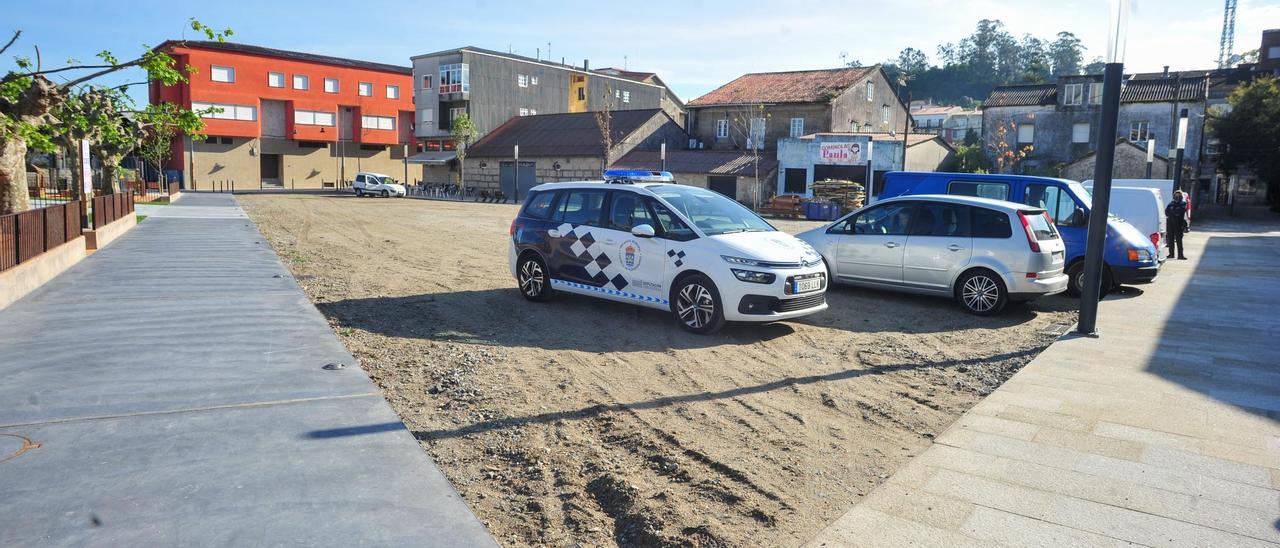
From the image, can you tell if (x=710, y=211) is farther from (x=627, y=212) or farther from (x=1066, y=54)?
(x=1066, y=54)

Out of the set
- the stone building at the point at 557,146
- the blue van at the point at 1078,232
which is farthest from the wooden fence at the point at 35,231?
the stone building at the point at 557,146

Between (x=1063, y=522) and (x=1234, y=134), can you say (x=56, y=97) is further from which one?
(x=1234, y=134)

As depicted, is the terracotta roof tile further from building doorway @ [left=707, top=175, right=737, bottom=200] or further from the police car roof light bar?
the police car roof light bar

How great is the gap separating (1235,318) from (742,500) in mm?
9458

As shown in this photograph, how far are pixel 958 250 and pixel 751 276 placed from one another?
3757 mm

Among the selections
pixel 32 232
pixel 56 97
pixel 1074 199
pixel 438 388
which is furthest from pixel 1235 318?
pixel 56 97

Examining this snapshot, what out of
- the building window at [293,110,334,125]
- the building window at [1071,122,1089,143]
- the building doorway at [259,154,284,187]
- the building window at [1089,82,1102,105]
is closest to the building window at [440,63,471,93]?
the building window at [293,110,334,125]

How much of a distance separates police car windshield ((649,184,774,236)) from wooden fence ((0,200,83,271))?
322 inches

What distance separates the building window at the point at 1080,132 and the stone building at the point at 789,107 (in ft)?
33.6

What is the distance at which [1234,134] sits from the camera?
1649 inches

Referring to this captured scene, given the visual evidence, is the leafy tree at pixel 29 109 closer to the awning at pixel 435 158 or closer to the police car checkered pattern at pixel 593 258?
the police car checkered pattern at pixel 593 258

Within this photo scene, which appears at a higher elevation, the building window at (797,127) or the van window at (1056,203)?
the building window at (797,127)

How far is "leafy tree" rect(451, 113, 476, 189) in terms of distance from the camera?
5734cm

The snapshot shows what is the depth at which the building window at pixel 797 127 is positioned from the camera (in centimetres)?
4762
